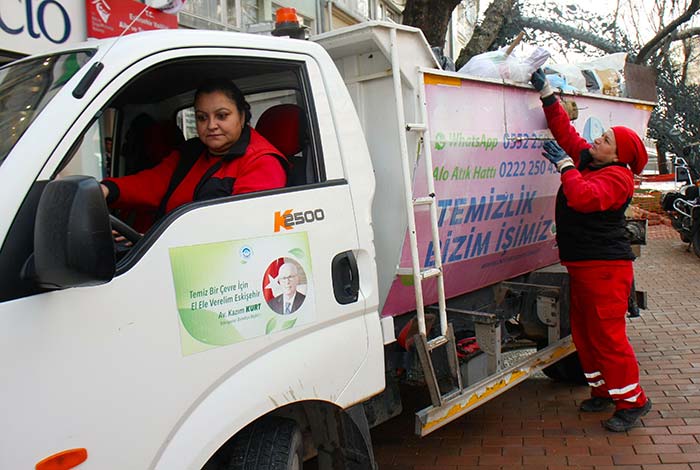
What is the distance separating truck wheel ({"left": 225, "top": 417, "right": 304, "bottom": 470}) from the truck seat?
38.0 inches

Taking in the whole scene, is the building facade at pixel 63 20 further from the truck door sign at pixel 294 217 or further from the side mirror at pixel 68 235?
the side mirror at pixel 68 235

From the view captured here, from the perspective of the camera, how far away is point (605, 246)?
14.2ft

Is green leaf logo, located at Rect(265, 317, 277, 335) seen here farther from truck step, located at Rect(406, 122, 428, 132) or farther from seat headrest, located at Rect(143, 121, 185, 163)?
seat headrest, located at Rect(143, 121, 185, 163)

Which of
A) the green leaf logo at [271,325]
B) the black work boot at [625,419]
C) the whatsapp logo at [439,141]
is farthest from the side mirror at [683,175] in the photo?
the green leaf logo at [271,325]

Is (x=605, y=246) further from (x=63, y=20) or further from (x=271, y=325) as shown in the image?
(x=63, y=20)

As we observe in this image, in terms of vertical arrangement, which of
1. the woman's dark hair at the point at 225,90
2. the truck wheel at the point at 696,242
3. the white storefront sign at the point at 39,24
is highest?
the white storefront sign at the point at 39,24

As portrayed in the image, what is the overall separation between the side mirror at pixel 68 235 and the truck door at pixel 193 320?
0.14m

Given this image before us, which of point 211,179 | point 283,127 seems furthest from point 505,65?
point 211,179

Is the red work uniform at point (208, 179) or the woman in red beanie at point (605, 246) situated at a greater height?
the red work uniform at point (208, 179)

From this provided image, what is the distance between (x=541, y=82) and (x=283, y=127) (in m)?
1.99

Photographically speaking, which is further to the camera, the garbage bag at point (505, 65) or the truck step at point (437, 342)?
the garbage bag at point (505, 65)

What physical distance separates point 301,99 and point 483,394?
1973mm

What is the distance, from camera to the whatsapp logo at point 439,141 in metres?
3.51

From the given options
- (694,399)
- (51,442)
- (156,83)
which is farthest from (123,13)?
(694,399)
